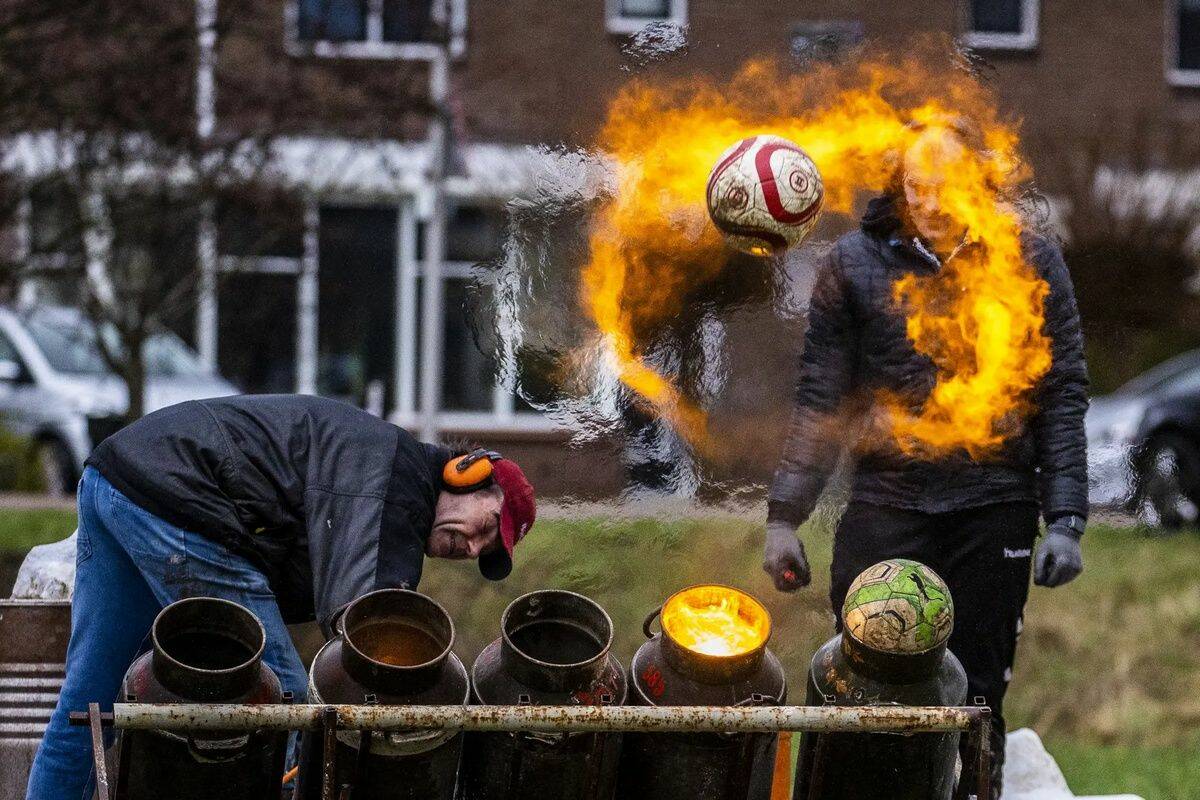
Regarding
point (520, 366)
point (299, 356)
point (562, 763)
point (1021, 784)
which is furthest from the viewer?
point (299, 356)

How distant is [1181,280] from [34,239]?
7.71 meters

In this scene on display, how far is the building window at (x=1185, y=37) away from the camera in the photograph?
15953mm

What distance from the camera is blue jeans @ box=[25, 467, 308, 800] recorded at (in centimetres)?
418

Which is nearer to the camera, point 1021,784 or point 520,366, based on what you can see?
point 1021,784

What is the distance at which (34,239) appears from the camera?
9445 mm

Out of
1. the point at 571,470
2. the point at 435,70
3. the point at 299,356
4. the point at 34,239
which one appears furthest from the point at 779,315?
the point at 299,356

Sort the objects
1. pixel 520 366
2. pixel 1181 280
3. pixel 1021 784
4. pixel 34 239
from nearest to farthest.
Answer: pixel 1021 784
pixel 520 366
pixel 34 239
pixel 1181 280

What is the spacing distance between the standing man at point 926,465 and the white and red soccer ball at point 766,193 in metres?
0.22

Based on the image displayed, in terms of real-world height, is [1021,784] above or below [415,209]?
below

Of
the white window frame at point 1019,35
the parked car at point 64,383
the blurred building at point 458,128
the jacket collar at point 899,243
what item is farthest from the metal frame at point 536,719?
the parked car at point 64,383

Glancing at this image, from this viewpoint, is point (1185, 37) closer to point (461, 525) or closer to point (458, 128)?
point (458, 128)

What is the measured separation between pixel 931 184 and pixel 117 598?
2863 millimetres

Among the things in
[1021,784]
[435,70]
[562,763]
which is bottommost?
[1021,784]

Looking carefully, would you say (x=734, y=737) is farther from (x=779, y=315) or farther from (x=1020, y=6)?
(x=1020, y=6)
